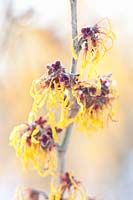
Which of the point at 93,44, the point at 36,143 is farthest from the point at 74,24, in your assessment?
the point at 36,143

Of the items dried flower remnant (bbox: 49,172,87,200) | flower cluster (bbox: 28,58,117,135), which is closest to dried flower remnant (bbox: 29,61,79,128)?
flower cluster (bbox: 28,58,117,135)

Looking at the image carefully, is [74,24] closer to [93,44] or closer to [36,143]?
[93,44]

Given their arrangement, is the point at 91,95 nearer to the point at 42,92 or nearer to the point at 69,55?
the point at 42,92

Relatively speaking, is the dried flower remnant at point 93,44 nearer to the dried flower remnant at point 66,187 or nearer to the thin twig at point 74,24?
the thin twig at point 74,24

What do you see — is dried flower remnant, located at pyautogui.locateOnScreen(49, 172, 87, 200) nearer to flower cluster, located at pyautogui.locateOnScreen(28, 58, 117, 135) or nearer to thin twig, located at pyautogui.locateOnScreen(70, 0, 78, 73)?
flower cluster, located at pyautogui.locateOnScreen(28, 58, 117, 135)

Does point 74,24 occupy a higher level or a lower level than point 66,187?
higher

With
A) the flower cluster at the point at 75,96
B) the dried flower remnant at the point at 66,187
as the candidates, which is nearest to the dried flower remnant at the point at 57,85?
the flower cluster at the point at 75,96
